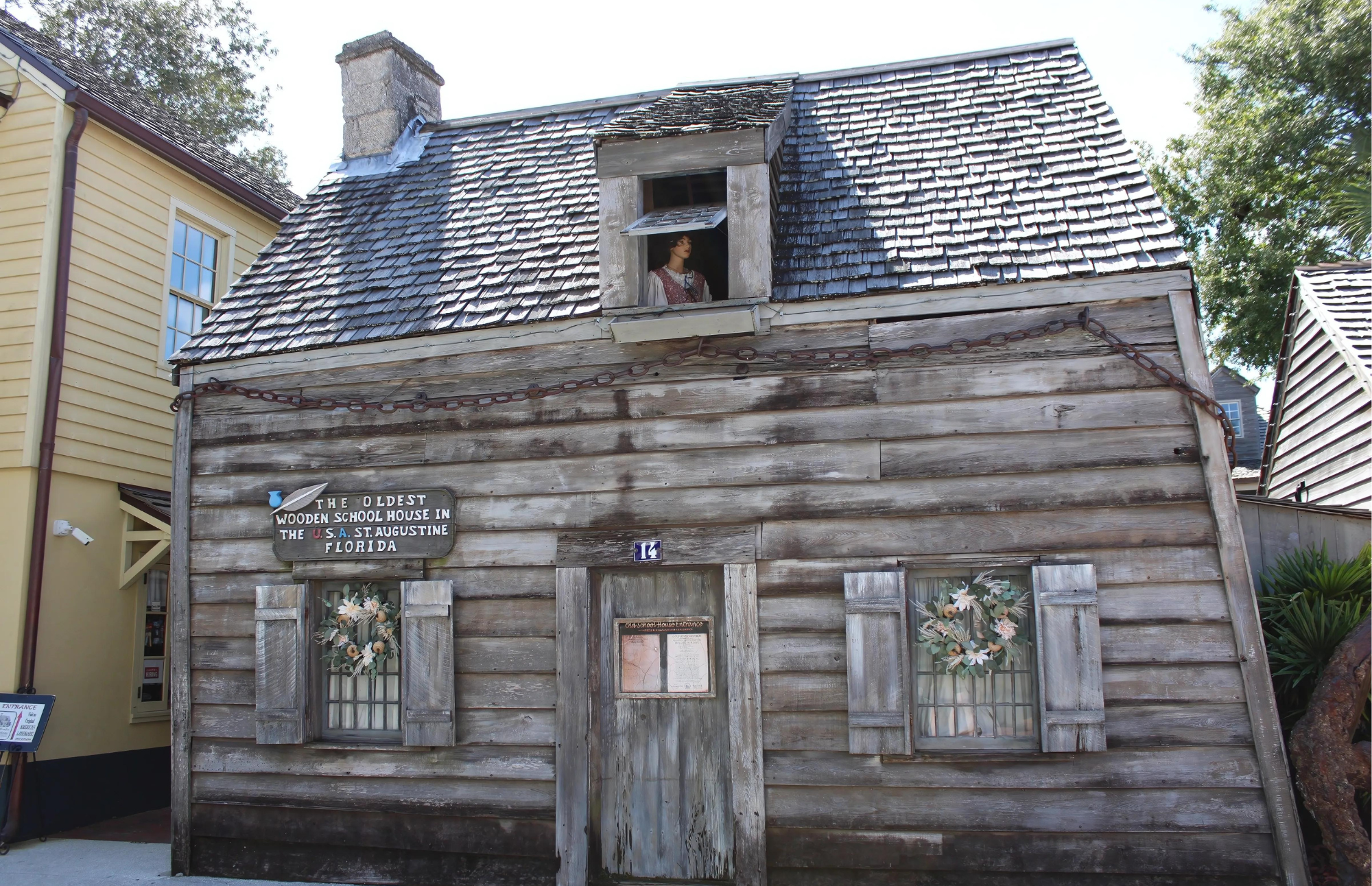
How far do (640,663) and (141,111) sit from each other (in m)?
8.46

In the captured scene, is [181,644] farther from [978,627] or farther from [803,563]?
[978,627]

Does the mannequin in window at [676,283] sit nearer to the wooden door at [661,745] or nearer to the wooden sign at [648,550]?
the wooden sign at [648,550]

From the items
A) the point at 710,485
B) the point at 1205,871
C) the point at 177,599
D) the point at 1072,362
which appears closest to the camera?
the point at 1205,871

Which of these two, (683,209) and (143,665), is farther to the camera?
(143,665)

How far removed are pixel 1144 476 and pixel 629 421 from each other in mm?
3068

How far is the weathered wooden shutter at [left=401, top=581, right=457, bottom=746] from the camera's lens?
648 centimetres

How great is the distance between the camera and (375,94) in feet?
30.5

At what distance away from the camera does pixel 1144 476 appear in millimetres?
5711

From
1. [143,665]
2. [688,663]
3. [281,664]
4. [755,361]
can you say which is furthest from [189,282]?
[688,663]

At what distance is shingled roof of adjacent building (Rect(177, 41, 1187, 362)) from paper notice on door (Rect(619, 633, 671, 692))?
212 centimetres

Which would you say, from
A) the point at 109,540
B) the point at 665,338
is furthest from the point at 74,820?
the point at 665,338

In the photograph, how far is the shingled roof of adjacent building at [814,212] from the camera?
626 centimetres

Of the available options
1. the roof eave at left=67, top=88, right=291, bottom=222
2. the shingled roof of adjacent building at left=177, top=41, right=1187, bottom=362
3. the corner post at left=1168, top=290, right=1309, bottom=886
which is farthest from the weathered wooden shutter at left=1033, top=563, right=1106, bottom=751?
the roof eave at left=67, top=88, right=291, bottom=222

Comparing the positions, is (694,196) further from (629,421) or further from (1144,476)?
(1144,476)
